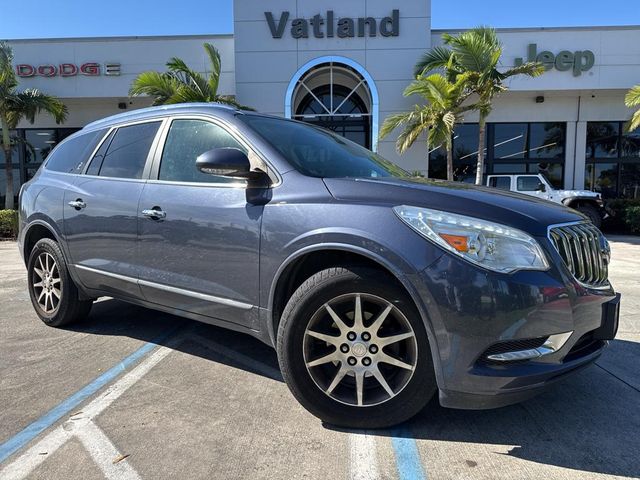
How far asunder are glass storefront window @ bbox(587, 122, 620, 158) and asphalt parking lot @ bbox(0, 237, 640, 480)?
16.0m

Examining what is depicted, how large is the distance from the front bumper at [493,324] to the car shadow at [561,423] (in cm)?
36

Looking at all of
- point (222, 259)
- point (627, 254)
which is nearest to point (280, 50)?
point (627, 254)

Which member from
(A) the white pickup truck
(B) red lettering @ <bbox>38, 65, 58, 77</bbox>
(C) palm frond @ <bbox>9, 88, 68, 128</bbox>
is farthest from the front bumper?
(B) red lettering @ <bbox>38, 65, 58, 77</bbox>

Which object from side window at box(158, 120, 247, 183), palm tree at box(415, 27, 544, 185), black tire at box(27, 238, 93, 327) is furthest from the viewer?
palm tree at box(415, 27, 544, 185)

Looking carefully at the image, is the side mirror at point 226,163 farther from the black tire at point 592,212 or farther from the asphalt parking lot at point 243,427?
the black tire at point 592,212

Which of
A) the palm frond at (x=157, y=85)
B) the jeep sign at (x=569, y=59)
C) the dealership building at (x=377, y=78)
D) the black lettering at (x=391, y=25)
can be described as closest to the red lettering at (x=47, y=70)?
the dealership building at (x=377, y=78)

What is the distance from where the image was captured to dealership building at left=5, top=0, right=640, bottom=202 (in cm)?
1530

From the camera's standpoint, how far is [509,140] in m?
17.2

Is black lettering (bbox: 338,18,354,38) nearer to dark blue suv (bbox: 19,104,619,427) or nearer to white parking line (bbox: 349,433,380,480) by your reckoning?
dark blue suv (bbox: 19,104,619,427)

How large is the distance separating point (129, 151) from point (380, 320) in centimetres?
255

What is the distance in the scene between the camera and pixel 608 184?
17.6 meters

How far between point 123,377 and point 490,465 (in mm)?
2442

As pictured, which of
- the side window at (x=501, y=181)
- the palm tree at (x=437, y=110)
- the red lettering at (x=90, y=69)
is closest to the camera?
the palm tree at (x=437, y=110)

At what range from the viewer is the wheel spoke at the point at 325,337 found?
2.51 metres
